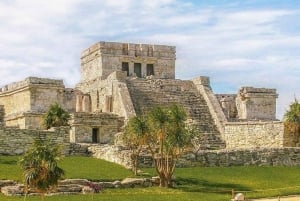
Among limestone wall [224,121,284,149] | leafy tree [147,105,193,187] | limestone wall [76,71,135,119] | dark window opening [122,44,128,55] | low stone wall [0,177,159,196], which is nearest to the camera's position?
low stone wall [0,177,159,196]

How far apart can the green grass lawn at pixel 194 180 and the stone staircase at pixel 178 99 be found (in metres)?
6.60

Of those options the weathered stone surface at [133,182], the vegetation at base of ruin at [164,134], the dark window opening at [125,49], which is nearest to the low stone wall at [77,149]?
the vegetation at base of ruin at [164,134]

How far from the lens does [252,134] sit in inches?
1687

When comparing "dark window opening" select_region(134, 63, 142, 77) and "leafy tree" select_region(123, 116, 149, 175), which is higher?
"dark window opening" select_region(134, 63, 142, 77)

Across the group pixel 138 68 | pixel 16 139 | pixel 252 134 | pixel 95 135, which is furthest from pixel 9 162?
pixel 138 68

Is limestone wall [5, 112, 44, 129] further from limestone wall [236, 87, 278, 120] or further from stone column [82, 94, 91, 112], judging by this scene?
limestone wall [236, 87, 278, 120]

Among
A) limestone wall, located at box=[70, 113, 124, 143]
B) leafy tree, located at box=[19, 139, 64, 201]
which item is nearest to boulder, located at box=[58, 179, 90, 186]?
leafy tree, located at box=[19, 139, 64, 201]

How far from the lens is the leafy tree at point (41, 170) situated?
25094 mm

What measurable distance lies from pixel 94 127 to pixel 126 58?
477 inches

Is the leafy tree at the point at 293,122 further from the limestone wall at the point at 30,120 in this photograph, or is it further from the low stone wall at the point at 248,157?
the limestone wall at the point at 30,120

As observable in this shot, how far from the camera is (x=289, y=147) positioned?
3897 centimetres

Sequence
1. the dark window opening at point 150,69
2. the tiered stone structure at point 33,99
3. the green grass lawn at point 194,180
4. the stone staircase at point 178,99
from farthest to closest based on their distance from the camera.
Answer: the dark window opening at point 150,69 < the tiered stone structure at point 33,99 < the stone staircase at point 178,99 < the green grass lawn at point 194,180

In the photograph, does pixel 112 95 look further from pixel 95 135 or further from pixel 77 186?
pixel 77 186

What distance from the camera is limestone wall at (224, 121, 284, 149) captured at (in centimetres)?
4172
